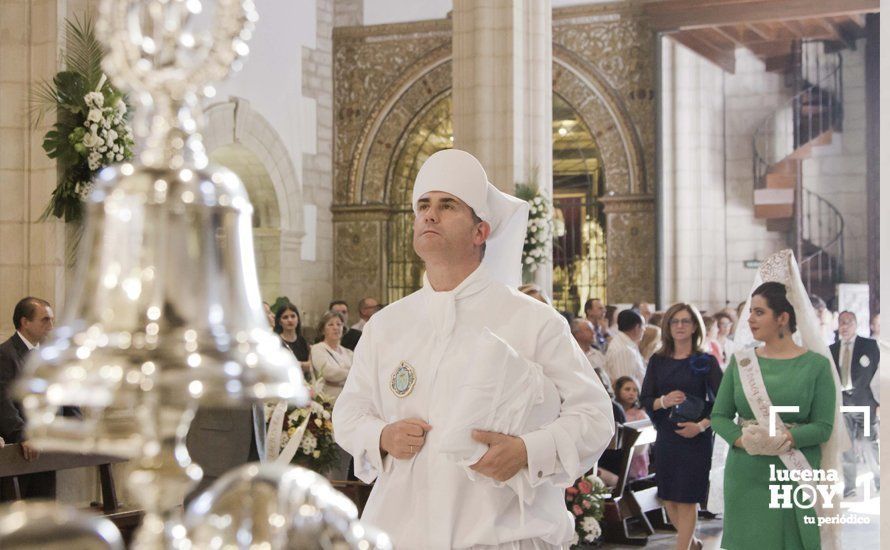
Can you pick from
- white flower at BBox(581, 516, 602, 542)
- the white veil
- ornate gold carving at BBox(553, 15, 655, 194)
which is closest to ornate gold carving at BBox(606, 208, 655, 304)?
ornate gold carving at BBox(553, 15, 655, 194)

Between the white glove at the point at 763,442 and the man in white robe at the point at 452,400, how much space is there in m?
2.95

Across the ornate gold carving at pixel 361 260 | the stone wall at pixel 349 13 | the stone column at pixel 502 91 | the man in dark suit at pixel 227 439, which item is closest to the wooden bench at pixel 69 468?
the man in dark suit at pixel 227 439

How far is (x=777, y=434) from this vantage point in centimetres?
611

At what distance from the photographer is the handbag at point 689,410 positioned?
25.9ft

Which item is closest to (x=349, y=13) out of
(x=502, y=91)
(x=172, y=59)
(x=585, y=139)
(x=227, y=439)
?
(x=585, y=139)

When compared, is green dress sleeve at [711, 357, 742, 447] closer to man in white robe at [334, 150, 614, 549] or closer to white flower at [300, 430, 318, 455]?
white flower at [300, 430, 318, 455]

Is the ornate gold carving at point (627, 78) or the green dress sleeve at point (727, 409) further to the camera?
the ornate gold carving at point (627, 78)

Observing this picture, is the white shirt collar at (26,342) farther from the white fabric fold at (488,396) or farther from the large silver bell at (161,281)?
the large silver bell at (161,281)

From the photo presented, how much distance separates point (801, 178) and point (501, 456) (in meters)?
17.1

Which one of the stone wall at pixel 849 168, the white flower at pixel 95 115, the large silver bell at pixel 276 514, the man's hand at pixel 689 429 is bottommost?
the man's hand at pixel 689 429

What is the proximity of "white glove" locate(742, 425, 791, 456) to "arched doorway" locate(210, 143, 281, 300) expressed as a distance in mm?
12670

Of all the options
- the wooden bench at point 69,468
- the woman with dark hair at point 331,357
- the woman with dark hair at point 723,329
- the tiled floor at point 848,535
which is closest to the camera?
the wooden bench at point 69,468

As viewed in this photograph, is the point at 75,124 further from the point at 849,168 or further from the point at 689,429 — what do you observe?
the point at 849,168

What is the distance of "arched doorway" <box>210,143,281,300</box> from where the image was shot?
18.1 metres
